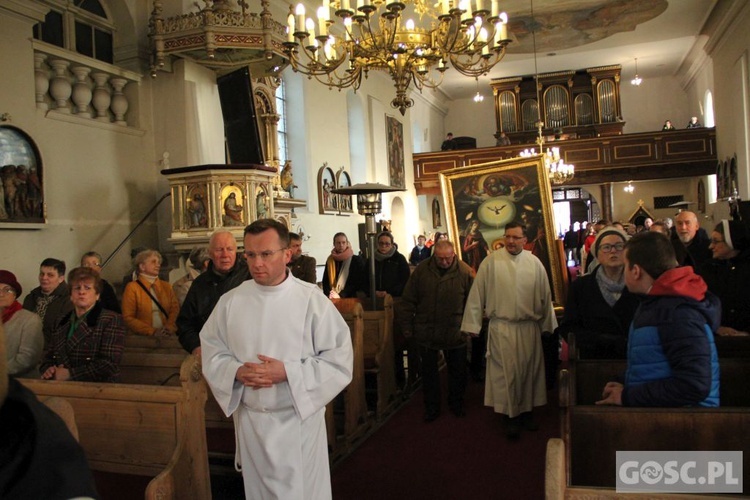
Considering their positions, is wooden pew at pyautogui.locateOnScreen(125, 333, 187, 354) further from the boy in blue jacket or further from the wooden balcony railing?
the wooden balcony railing

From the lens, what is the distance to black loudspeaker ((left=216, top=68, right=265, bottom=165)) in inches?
350

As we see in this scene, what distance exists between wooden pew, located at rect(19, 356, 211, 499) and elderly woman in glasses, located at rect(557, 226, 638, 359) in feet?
7.93

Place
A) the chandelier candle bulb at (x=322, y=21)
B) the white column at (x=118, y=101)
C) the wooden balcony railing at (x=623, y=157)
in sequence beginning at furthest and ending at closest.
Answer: the wooden balcony railing at (x=623, y=157) → the white column at (x=118, y=101) → the chandelier candle bulb at (x=322, y=21)

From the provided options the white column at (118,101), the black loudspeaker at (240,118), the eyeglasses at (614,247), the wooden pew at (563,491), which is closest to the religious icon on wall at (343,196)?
the black loudspeaker at (240,118)

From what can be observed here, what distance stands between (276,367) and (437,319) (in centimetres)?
323

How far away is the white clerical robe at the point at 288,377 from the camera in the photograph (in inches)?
106

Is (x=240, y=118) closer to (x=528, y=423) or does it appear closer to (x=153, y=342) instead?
(x=153, y=342)

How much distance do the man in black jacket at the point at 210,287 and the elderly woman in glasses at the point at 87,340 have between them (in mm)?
392

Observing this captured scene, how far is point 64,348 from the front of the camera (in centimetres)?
351

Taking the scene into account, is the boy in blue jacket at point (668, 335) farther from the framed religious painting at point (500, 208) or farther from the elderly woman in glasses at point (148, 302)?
the framed religious painting at point (500, 208)

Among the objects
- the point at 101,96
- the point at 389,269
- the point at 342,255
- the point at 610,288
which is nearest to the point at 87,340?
the point at 610,288

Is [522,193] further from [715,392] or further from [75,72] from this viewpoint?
[75,72]

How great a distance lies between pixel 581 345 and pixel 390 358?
237 centimetres

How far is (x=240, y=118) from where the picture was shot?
356 inches
